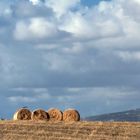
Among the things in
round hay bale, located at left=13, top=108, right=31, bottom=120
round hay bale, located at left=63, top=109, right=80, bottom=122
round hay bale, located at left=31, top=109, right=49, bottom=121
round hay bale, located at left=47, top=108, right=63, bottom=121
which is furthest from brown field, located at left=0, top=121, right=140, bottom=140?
round hay bale, located at left=47, top=108, right=63, bottom=121

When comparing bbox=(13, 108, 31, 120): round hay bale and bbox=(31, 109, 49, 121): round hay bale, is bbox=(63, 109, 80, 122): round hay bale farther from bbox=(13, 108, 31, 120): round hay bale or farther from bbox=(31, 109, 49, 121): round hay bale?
bbox=(13, 108, 31, 120): round hay bale

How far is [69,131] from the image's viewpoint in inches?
1604

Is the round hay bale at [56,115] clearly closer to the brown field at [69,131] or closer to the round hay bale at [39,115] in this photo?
the round hay bale at [39,115]

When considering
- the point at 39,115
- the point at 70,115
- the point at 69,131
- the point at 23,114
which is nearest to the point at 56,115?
the point at 70,115

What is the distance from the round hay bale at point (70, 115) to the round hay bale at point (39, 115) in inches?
49.6

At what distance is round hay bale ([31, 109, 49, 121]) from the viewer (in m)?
47.6

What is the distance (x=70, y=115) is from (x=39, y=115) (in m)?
2.17

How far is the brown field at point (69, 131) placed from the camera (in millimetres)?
38812

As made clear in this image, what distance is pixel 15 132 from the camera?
4116 cm

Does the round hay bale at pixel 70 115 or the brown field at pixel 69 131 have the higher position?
the round hay bale at pixel 70 115

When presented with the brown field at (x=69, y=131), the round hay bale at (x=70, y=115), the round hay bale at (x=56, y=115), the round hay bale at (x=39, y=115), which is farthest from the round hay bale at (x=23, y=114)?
the brown field at (x=69, y=131)

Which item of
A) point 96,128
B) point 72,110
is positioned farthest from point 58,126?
point 72,110

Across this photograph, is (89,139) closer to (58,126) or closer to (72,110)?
(58,126)

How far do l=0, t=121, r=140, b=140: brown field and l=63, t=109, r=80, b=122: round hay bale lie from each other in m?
3.84
